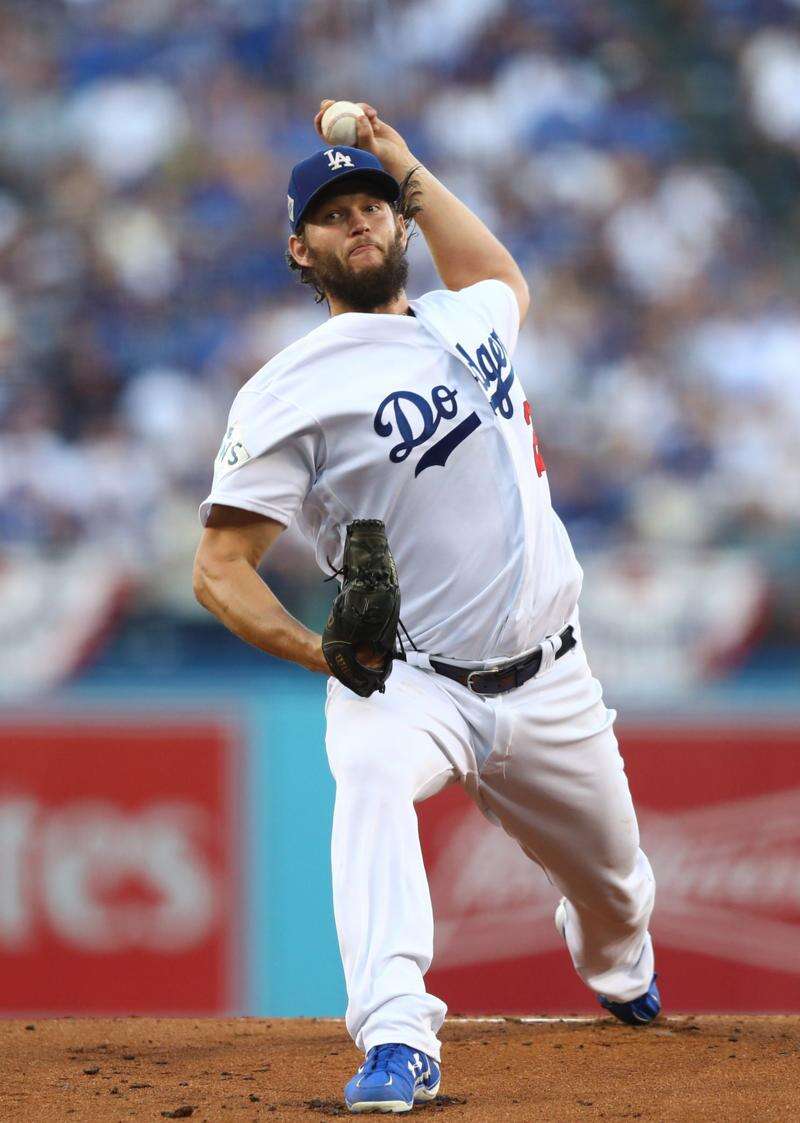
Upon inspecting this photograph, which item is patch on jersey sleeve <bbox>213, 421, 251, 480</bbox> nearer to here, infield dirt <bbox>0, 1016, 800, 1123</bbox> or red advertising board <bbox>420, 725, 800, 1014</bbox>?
infield dirt <bbox>0, 1016, 800, 1123</bbox>

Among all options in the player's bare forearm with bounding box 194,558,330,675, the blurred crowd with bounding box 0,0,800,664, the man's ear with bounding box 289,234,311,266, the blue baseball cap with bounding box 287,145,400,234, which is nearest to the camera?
the player's bare forearm with bounding box 194,558,330,675

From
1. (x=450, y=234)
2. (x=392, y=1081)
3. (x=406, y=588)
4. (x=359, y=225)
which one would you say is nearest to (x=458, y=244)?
(x=450, y=234)

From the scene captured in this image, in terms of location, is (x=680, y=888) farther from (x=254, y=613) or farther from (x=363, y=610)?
(x=363, y=610)

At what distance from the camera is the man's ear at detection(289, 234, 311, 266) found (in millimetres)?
3328

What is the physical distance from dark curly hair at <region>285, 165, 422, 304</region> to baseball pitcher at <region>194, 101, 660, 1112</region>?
0.05 ft

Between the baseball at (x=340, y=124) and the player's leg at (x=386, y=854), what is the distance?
131 centimetres

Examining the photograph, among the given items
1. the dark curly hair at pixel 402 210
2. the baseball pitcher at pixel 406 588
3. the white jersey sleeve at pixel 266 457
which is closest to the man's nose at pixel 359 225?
the baseball pitcher at pixel 406 588

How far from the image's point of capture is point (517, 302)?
11.9ft

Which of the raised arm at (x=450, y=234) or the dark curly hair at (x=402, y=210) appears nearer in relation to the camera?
the dark curly hair at (x=402, y=210)

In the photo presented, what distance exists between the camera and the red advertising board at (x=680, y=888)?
5160mm

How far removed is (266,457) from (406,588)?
0.39 meters

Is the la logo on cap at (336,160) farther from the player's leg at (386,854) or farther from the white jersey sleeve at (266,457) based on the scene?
the player's leg at (386,854)

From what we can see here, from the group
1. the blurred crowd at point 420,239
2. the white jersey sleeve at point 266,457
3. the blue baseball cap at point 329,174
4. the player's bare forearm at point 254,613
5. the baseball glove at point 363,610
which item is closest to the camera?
the baseball glove at point 363,610

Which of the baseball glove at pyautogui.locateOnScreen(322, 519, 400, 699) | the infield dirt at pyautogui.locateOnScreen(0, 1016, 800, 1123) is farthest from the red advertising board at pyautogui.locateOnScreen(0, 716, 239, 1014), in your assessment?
the baseball glove at pyautogui.locateOnScreen(322, 519, 400, 699)
